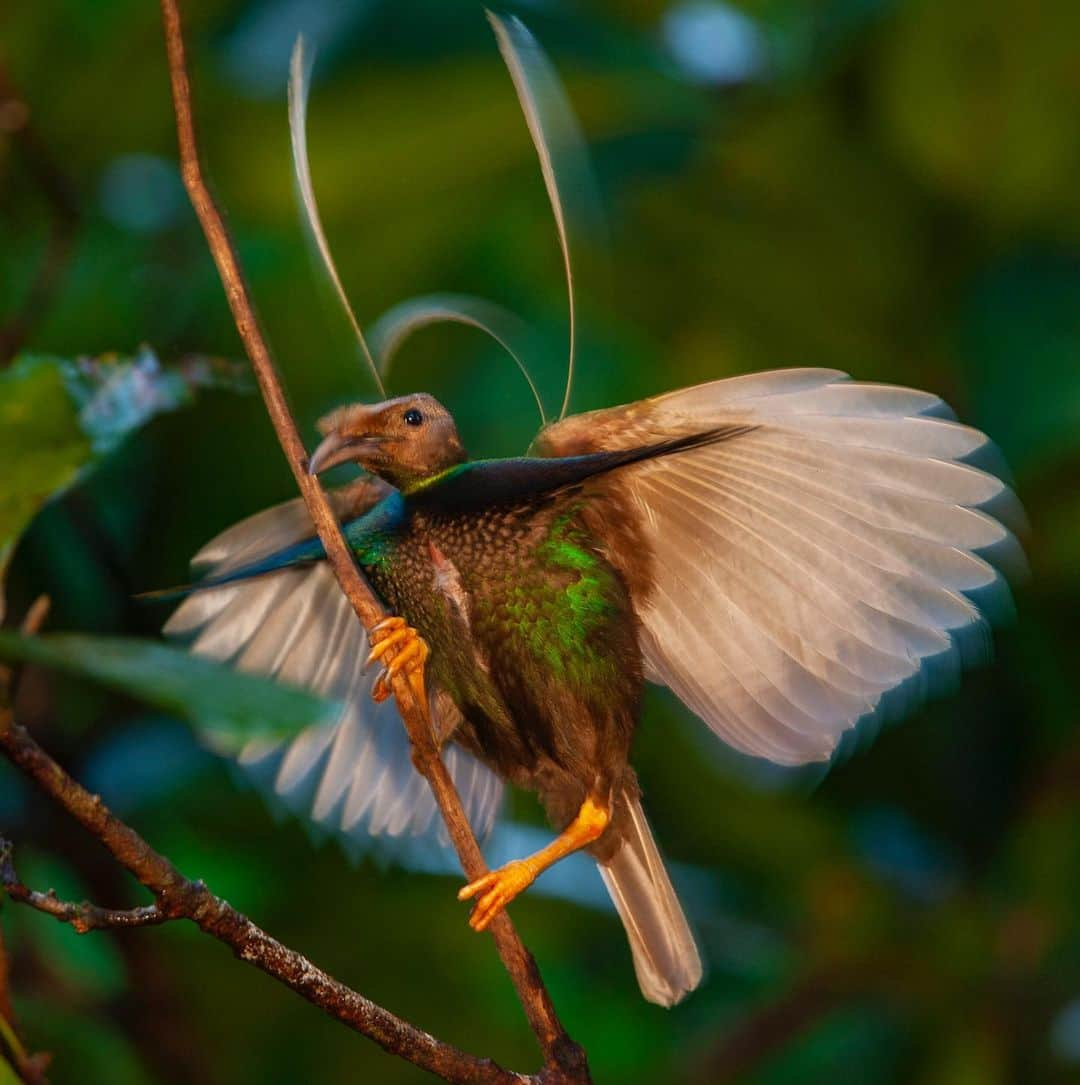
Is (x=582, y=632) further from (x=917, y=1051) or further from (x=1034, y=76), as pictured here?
(x=1034, y=76)

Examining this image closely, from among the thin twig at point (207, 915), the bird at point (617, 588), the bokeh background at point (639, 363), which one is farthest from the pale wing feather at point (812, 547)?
the bokeh background at point (639, 363)

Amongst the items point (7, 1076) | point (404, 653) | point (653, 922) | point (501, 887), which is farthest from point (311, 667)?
point (7, 1076)

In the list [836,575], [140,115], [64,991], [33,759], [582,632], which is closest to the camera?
[33,759]

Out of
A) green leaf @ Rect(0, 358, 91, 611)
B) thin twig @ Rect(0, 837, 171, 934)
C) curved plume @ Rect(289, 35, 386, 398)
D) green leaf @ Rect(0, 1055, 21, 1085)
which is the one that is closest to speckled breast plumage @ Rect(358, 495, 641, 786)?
curved plume @ Rect(289, 35, 386, 398)

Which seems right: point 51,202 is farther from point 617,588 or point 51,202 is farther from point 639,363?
point 639,363

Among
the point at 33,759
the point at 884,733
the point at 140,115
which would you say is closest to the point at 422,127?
the point at 140,115
